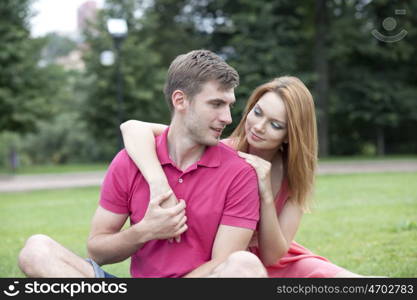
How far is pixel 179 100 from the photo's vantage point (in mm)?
3176

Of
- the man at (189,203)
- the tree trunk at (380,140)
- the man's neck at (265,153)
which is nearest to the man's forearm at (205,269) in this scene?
the man at (189,203)

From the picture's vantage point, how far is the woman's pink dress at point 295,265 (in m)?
3.54

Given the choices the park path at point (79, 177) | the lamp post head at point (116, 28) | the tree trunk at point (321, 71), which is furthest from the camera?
the tree trunk at point (321, 71)

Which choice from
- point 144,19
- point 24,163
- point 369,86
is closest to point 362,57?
point 369,86

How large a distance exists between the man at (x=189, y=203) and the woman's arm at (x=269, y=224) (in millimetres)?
81

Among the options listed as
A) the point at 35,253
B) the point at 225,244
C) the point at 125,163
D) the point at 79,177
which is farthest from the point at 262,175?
the point at 79,177

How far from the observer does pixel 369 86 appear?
2748 centimetres

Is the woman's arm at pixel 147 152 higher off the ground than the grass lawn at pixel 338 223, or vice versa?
the woman's arm at pixel 147 152

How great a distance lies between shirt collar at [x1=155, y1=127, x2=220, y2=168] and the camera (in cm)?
312

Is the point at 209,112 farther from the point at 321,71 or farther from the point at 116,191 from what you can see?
the point at 321,71

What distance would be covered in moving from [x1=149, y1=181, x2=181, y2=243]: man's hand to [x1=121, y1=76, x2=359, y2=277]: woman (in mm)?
277

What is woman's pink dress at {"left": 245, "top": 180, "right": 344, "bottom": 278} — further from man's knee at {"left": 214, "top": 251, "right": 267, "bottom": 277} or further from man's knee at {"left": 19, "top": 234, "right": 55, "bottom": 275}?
man's knee at {"left": 19, "top": 234, "right": 55, "bottom": 275}

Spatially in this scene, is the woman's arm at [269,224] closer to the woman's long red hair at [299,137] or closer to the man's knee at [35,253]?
the woman's long red hair at [299,137]

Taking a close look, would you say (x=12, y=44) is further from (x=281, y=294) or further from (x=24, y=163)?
(x=281, y=294)
